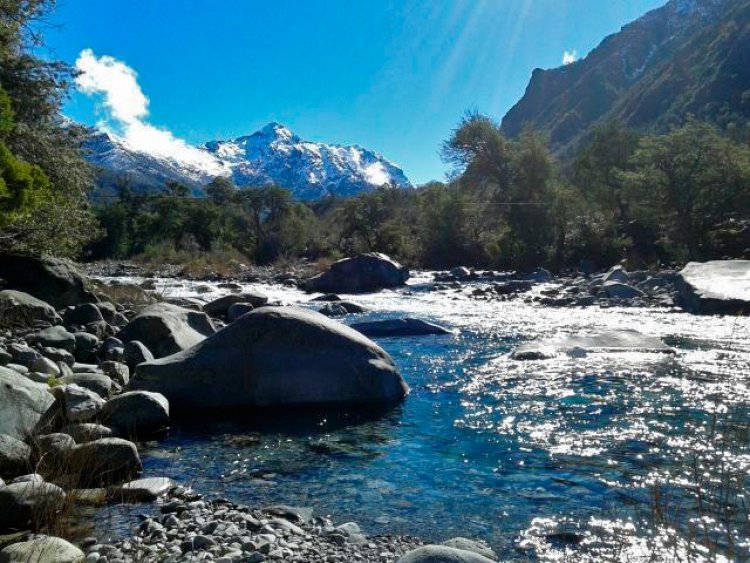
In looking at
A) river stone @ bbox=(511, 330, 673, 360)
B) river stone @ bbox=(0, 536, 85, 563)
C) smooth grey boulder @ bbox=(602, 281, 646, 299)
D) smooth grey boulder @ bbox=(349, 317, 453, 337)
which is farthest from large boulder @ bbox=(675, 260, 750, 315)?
river stone @ bbox=(0, 536, 85, 563)

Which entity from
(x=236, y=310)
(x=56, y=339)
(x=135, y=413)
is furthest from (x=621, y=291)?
(x=135, y=413)

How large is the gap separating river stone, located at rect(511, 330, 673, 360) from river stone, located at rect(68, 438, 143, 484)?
8.04 meters

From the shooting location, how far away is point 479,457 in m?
6.58

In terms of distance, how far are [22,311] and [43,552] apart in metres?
9.46

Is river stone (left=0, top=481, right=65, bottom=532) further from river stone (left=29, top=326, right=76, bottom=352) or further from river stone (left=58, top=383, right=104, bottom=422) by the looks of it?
river stone (left=29, top=326, right=76, bottom=352)

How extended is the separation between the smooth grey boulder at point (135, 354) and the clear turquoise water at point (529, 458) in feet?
7.52

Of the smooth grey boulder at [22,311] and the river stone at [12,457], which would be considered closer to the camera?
the river stone at [12,457]

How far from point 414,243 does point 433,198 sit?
383cm

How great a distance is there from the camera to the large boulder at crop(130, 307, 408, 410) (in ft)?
28.0

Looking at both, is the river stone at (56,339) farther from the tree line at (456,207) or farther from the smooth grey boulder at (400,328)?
the smooth grey boulder at (400,328)

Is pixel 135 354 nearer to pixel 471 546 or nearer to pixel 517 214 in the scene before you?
pixel 471 546

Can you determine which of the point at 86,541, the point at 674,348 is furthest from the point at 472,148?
the point at 86,541

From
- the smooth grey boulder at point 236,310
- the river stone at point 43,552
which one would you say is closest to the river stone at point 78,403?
the river stone at point 43,552

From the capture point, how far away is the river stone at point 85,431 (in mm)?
6105
